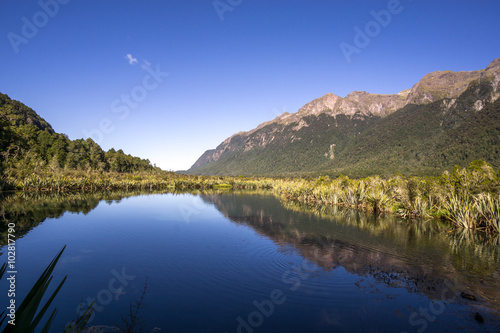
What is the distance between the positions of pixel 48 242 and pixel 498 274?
22331mm

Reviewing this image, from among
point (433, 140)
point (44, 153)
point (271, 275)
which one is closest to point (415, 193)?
point (271, 275)

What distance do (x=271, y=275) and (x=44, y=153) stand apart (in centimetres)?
8838

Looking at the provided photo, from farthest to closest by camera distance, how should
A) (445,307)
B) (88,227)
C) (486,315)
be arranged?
(88,227), (445,307), (486,315)

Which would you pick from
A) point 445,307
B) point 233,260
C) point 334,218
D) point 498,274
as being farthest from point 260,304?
point 334,218

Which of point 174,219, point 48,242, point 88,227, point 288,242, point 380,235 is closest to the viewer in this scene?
point 48,242

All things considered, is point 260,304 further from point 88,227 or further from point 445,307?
point 88,227

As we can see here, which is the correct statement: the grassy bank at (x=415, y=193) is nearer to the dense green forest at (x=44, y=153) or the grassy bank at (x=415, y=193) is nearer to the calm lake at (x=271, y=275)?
the calm lake at (x=271, y=275)

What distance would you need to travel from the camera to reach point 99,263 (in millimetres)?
12539

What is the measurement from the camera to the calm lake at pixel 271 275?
8.11 m

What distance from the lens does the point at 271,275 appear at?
37.9 ft

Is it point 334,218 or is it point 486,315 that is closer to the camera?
point 486,315

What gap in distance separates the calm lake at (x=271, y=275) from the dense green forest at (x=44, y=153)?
116 ft

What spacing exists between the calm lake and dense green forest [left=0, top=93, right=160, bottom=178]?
1388 inches

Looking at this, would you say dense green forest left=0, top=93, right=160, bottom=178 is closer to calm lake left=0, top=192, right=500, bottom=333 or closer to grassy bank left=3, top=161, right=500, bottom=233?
grassy bank left=3, top=161, right=500, bottom=233
